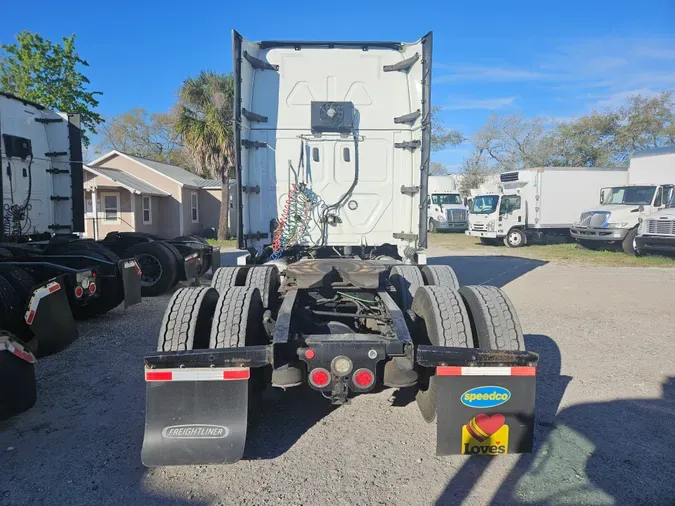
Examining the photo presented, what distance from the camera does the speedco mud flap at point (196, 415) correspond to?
3.07 m

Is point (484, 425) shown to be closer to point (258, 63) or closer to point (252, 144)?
point (252, 144)

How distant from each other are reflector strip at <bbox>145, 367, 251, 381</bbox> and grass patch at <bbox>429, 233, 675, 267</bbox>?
1541cm

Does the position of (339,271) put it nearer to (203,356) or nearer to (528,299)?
(203,356)

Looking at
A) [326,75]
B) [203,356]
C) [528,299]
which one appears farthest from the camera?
[528,299]

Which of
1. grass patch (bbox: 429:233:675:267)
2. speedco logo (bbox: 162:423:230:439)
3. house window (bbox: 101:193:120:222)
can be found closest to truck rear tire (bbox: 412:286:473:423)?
speedco logo (bbox: 162:423:230:439)

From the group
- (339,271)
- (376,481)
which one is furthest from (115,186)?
(376,481)

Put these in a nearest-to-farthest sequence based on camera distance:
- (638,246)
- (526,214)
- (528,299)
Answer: (528,299) → (638,246) → (526,214)

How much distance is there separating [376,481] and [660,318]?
6.80 metres

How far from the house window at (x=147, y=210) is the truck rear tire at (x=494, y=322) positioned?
75.3ft

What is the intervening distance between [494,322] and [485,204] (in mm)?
20397

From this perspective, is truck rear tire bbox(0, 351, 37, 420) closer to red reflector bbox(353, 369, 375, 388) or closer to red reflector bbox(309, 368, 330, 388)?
red reflector bbox(309, 368, 330, 388)

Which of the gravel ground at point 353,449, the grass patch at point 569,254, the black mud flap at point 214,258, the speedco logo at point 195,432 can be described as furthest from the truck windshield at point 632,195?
the speedco logo at point 195,432

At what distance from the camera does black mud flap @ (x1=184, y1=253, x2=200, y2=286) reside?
9.22m

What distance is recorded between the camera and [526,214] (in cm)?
2172
